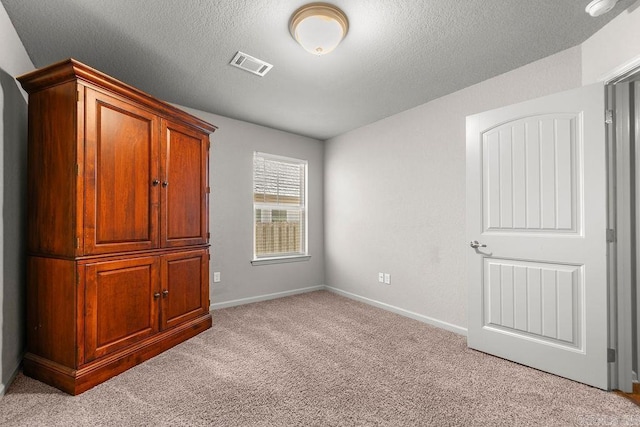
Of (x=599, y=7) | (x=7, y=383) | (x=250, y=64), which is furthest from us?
(x=250, y=64)

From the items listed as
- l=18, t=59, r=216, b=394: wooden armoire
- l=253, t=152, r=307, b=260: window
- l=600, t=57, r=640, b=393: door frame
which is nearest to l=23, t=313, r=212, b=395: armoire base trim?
l=18, t=59, r=216, b=394: wooden armoire

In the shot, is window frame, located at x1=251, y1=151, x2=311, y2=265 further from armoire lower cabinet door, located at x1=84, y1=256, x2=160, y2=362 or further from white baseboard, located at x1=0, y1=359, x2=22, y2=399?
white baseboard, located at x1=0, y1=359, x2=22, y2=399

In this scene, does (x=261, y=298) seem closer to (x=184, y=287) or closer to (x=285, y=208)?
(x=285, y=208)

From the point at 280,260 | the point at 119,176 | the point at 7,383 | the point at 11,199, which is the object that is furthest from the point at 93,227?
the point at 280,260

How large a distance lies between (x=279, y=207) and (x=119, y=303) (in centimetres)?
251

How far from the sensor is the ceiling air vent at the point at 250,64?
235cm

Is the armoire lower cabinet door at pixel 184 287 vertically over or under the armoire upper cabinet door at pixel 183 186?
under

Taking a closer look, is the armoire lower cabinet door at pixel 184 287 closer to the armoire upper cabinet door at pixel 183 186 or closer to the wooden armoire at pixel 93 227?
the wooden armoire at pixel 93 227

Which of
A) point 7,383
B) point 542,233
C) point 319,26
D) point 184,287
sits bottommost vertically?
point 7,383

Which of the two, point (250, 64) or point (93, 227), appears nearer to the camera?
point (93, 227)

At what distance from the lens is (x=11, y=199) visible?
1936 millimetres

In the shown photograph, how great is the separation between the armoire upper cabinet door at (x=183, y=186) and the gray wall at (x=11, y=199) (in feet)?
2.88

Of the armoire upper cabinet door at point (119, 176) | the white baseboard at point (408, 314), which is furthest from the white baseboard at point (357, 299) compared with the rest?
the armoire upper cabinet door at point (119, 176)

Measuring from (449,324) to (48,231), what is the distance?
345 cm
